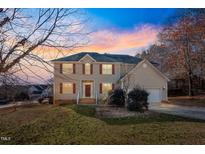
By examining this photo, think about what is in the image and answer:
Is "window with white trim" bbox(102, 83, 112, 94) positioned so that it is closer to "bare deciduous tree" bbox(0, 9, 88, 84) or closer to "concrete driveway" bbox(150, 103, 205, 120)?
"bare deciduous tree" bbox(0, 9, 88, 84)

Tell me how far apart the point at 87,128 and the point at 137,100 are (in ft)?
2.56

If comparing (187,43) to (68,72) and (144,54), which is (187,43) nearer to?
(144,54)

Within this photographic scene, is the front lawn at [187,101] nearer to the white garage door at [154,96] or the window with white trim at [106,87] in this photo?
the white garage door at [154,96]

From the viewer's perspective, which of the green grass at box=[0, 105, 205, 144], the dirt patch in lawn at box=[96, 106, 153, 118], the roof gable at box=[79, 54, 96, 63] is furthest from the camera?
the dirt patch in lawn at box=[96, 106, 153, 118]

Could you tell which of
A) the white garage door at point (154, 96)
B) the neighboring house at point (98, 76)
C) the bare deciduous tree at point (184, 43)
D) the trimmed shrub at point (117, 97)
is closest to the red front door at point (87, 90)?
the neighboring house at point (98, 76)

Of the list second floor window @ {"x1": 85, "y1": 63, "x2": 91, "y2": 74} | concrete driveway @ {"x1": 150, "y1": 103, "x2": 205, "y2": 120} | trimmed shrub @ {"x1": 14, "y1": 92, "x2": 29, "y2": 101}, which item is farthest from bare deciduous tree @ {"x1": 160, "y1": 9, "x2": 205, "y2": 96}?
trimmed shrub @ {"x1": 14, "y1": 92, "x2": 29, "y2": 101}

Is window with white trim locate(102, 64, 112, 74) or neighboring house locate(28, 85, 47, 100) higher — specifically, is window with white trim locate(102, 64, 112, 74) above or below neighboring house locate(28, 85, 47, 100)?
above

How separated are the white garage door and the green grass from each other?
209mm

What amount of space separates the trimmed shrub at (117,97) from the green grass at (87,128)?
0.23 m

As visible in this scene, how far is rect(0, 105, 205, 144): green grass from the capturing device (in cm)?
589

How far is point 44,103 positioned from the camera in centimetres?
607

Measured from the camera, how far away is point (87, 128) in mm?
5965

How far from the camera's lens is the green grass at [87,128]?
5891 millimetres

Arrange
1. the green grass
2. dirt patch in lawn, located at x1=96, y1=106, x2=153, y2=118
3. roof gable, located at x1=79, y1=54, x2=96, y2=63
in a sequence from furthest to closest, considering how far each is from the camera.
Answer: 1. dirt patch in lawn, located at x1=96, y1=106, x2=153, y2=118
2. roof gable, located at x1=79, y1=54, x2=96, y2=63
3. the green grass
